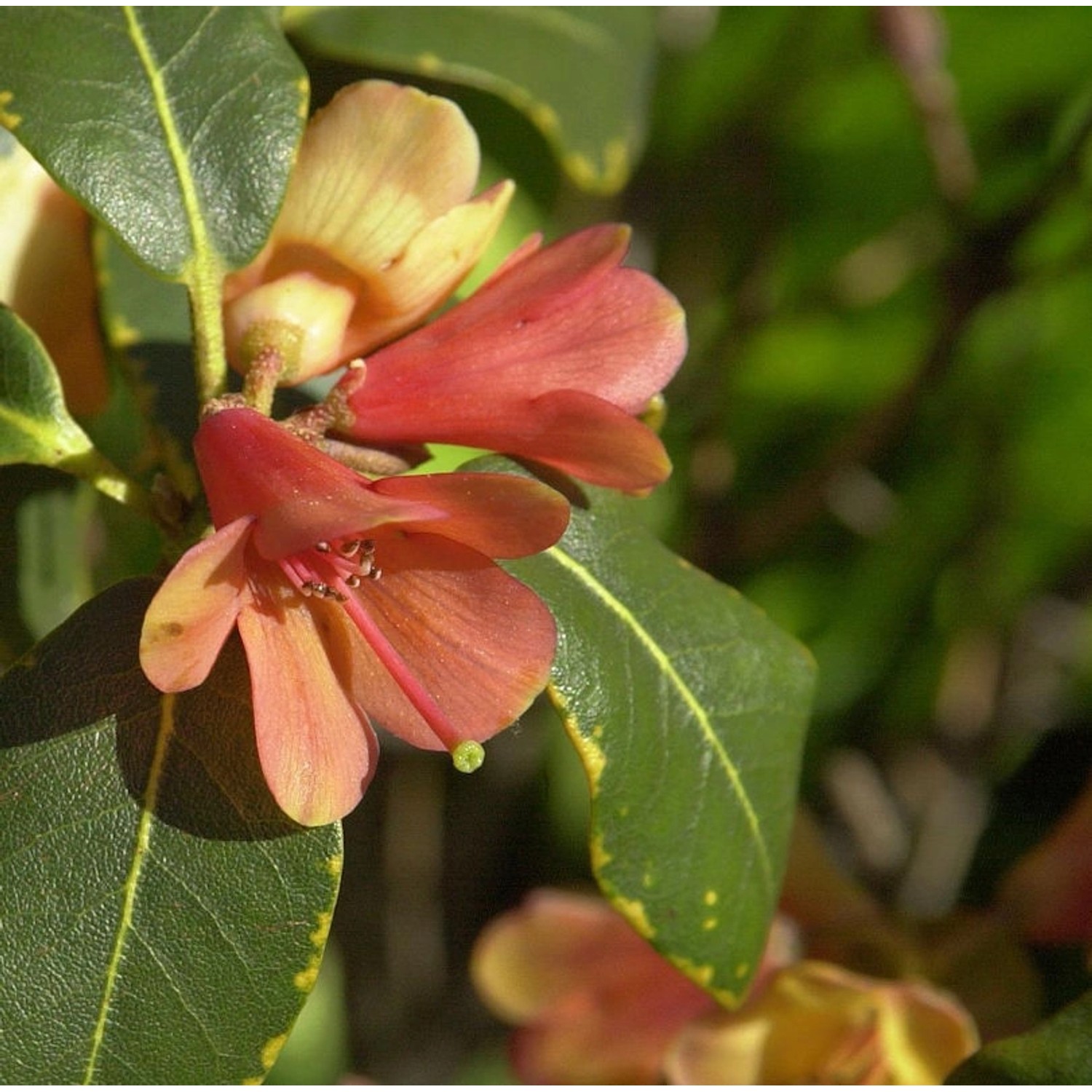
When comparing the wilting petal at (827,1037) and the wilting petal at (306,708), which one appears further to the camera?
the wilting petal at (827,1037)

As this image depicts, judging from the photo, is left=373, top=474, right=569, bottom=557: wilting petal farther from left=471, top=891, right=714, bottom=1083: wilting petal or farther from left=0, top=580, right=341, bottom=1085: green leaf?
left=471, top=891, right=714, bottom=1083: wilting petal

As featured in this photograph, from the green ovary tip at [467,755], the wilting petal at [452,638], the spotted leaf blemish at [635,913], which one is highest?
the wilting petal at [452,638]


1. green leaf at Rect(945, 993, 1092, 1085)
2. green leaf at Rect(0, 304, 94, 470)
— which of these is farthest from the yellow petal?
green leaf at Rect(945, 993, 1092, 1085)

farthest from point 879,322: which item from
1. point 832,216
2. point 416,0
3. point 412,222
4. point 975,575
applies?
point 412,222

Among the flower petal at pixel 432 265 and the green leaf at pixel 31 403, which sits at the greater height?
the flower petal at pixel 432 265

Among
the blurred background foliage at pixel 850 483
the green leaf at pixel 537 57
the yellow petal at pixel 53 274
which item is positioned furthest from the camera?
the blurred background foliage at pixel 850 483

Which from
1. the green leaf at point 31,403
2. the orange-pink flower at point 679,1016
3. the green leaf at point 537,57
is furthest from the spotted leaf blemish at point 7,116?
the orange-pink flower at point 679,1016

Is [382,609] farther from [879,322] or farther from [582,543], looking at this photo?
[879,322]

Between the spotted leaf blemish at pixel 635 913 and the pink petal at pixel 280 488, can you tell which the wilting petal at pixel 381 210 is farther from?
the spotted leaf blemish at pixel 635 913
